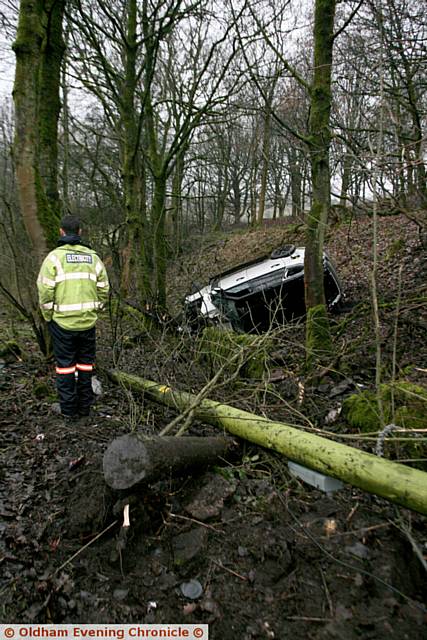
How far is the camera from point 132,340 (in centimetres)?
730

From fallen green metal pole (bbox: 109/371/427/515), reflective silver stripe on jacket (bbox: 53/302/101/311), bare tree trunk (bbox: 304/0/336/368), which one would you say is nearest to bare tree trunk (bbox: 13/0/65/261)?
reflective silver stripe on jacket (bbox: 53/302/101/311)

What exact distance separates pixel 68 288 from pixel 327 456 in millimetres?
3087

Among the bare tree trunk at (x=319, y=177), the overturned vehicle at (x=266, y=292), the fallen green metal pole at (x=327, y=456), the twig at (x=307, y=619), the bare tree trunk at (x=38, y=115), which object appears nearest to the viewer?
the twig at (x=307, y=619)

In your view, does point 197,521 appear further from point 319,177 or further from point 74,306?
point 319,177

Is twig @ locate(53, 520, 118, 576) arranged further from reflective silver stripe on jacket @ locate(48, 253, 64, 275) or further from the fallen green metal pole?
reflective silver stripe on jacket @ locate(48, 253, 64, 275)

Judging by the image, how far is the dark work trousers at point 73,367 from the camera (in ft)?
14.1

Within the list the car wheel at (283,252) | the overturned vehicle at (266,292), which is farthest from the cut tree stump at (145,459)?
the car wheel at (283,252)

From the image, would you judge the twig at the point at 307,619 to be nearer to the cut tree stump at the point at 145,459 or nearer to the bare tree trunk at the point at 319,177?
the cut tree stump at the point at 145,459

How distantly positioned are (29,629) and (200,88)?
10211 millimetres

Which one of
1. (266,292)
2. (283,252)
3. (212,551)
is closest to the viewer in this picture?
(212,551)

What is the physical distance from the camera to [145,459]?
2562 mm

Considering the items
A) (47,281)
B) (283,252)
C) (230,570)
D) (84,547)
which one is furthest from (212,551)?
(283,252)

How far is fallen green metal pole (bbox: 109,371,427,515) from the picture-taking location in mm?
2301

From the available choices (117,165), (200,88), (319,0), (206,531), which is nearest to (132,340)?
(206,531)
